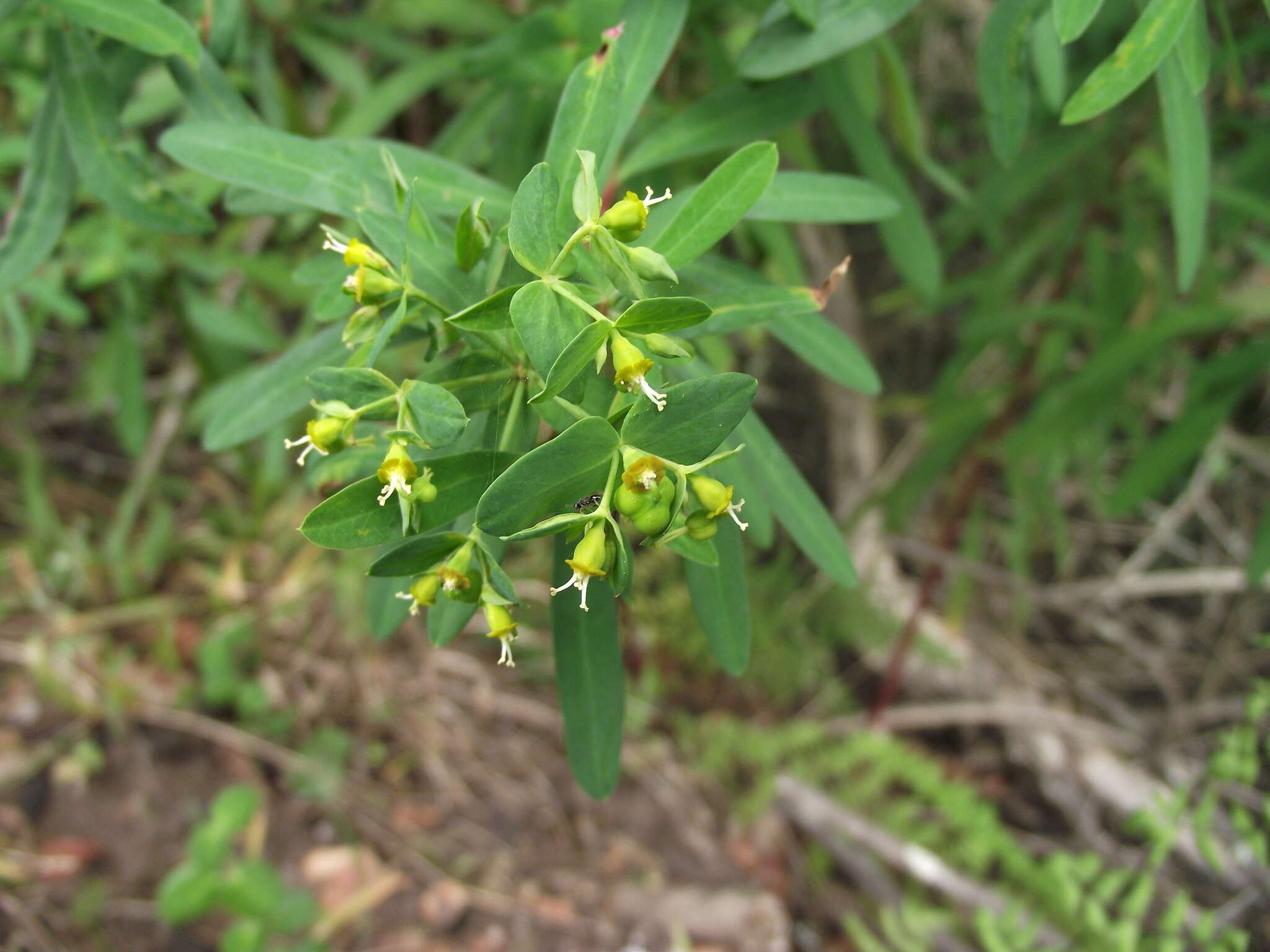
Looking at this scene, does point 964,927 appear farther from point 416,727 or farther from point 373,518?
point 373,518

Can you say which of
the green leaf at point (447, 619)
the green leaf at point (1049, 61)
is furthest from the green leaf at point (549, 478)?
the green leaf at point (1049, 61)

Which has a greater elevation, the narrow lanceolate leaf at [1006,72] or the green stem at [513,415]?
the narrow lanceolate leaf at [1006,72]

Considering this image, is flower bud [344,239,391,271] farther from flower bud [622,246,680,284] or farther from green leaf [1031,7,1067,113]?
green leaf [1031,7,1067,113]

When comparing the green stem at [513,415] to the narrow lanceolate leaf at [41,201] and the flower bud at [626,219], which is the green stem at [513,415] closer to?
the flower bud at [626,219]

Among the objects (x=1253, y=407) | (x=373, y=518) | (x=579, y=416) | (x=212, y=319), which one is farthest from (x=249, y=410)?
(x=1253, y=407)

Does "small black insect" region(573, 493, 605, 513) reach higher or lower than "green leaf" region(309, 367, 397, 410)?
lower

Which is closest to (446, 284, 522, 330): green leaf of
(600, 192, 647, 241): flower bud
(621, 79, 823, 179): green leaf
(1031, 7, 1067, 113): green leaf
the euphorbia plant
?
the euphorbia plant

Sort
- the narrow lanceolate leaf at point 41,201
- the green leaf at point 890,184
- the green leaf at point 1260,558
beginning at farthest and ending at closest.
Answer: the green leaf at point 1260,558, the green leaf at point 890,184, the narrow lanceolate leaf at point 41,201
